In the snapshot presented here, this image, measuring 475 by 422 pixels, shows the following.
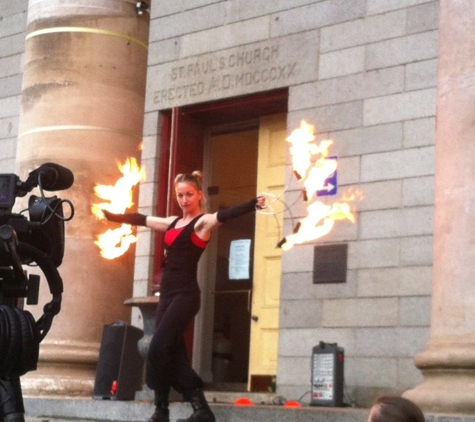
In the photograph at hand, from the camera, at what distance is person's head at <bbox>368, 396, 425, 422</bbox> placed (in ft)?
13.2

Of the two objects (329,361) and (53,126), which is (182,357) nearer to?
(329,361)

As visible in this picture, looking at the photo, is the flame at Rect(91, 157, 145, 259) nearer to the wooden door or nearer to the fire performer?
the wooden door

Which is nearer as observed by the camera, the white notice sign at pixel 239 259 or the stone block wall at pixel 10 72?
the white notice sign at pixel 239 259

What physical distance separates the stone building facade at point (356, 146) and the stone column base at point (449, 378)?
6.83ft

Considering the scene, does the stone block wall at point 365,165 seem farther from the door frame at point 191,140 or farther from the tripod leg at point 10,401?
the tripod leg at point 10,401

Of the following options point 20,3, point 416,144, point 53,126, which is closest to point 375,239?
point 416,144

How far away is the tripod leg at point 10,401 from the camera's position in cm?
514

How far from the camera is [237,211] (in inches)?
325

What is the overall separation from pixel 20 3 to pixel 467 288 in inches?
337

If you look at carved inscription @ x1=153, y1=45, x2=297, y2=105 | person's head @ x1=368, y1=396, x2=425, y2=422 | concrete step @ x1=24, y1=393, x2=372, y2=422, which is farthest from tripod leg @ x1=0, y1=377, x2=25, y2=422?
carved inscription @ x1=153, y1=45, x2=297, y2=105

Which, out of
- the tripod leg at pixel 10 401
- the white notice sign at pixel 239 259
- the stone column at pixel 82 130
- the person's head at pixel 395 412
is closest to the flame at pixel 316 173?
the white notice sign at pixel 239 259

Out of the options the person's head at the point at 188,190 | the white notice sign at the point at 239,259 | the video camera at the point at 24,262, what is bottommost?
the video camera at the point at 24,262

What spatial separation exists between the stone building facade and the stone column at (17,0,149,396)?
905 mm

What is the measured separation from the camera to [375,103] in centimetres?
1106
